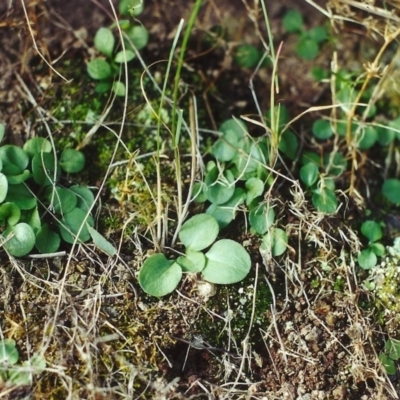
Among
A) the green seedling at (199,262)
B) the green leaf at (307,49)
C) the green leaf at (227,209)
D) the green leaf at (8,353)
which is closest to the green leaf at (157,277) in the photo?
the green seedling at (199,262)

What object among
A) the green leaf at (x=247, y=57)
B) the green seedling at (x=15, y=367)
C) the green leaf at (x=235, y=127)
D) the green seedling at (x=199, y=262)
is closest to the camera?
the green seedling at (x=15, y=367)

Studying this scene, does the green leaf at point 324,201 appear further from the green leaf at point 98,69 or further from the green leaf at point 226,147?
the green leaf at point 98,69

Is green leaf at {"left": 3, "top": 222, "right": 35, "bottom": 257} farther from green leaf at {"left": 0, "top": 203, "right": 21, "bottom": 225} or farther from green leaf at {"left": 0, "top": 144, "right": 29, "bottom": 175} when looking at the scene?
green leaf at {"left": 0, "top": 144, "right": 29, "bottom": 175}

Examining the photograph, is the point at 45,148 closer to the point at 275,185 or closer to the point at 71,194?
the point at 71,194

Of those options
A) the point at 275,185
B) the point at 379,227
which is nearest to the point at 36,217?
the point at 275,185

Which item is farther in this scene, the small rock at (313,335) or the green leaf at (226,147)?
the green leaf at (226,147)

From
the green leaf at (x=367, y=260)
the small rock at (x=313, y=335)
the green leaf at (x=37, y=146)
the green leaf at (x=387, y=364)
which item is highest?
the green leaf at (x=37, y=146)
